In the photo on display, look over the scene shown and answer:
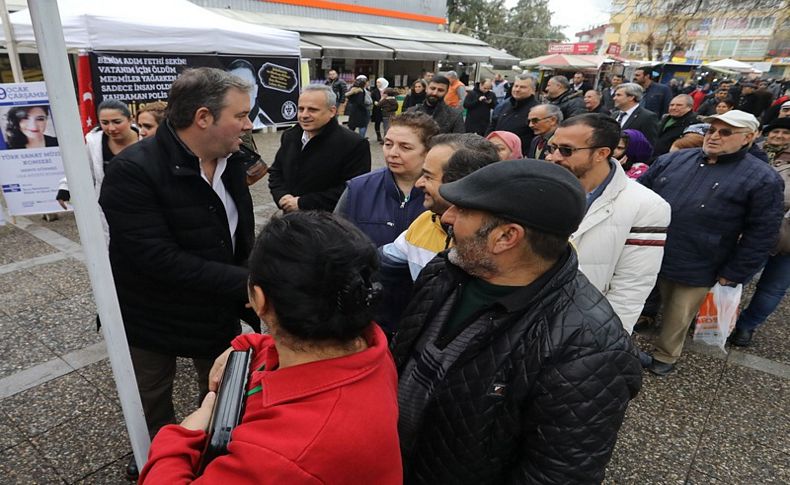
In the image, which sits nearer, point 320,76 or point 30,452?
point 30,452

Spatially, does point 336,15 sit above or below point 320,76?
→ above

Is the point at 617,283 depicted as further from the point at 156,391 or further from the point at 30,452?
the point at 30,452

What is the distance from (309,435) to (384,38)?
20915 millimetres

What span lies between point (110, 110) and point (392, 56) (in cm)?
1609

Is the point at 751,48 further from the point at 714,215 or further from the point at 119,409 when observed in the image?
the point at 119,409

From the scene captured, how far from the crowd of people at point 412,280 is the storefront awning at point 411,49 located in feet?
54.4

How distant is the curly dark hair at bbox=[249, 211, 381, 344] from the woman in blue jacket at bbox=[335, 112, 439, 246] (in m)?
1.41

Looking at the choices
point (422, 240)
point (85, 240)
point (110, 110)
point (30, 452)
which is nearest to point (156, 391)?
point (30, 452)

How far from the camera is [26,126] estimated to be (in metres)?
5.43

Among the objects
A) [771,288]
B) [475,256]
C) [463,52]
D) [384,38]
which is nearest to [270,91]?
[771,288]

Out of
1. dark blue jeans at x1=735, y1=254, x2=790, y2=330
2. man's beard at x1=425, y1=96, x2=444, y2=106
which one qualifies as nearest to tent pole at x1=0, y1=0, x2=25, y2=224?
man's beard at x1=425, y1=96, x2=444, y2=106

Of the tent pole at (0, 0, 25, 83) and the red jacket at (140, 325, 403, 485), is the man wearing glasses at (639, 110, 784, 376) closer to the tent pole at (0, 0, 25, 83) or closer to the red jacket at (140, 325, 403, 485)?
the red jacket at (140, 325, 403, 485)

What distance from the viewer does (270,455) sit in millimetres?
841

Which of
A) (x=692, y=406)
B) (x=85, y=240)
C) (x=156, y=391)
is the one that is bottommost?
(x=692, y=406)
